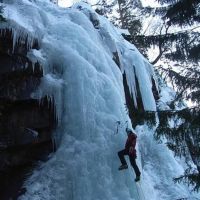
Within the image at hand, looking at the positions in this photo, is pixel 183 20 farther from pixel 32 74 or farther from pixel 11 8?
pixel 11 8

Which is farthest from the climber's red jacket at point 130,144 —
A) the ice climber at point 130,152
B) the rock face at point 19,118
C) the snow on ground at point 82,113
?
the rock face at point 19,118

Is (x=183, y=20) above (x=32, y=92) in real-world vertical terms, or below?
above

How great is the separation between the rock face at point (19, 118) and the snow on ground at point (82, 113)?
0.77ft

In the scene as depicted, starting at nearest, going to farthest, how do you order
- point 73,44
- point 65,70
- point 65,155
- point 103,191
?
1. point 103,191
2. point 65,155
3. point 65,70
4. point 73,44

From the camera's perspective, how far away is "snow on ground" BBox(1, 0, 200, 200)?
7.90 metres

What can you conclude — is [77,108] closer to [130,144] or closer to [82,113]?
[82,113]

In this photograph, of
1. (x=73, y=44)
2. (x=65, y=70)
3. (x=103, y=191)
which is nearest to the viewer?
(x=103, y=191)

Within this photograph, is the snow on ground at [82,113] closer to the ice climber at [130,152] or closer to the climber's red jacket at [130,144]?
the ice climber at [130,152]

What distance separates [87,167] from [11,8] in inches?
180

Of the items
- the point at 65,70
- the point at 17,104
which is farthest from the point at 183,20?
the point at 17,104

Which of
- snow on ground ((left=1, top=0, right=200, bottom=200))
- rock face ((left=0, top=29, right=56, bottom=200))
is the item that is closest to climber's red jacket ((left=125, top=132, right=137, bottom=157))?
snow on ground ((left=1, top=0, right=200, bottom=200))

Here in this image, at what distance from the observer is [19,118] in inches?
334

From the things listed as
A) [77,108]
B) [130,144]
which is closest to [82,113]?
[77,108]

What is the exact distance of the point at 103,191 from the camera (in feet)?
25.3
